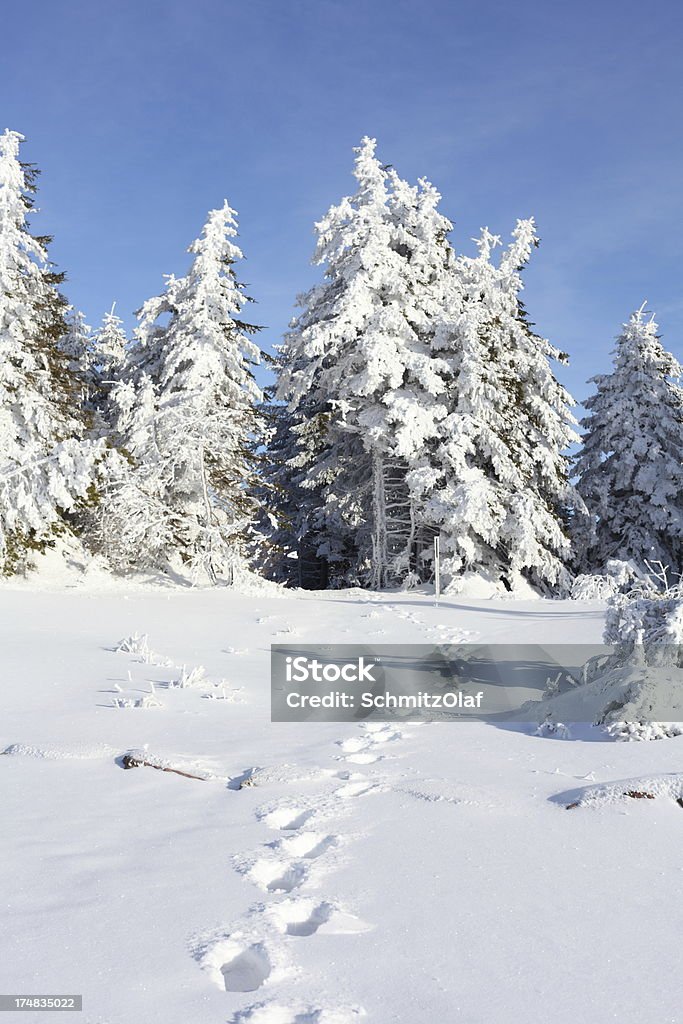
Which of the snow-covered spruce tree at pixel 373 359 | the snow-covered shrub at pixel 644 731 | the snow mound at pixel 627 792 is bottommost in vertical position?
the snow mound at pixel 627 792

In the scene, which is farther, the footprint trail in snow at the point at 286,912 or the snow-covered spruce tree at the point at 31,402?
the snow-covered spruce tree at the point at 31,402

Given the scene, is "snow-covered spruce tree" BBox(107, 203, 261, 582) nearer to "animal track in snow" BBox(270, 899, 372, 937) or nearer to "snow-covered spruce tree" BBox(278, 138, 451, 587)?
"snow-covered spruce tree" BBox(278, 138, 451, 587)

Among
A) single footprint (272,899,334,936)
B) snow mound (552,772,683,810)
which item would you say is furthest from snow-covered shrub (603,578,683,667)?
single footprint (272,899,334,936)

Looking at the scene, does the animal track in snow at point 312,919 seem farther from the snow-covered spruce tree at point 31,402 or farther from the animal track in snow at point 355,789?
the snow-covered spruce tree at point 31,402

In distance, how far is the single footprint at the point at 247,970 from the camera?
2312 millimetres

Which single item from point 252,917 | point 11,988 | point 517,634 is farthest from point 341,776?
point 517,634

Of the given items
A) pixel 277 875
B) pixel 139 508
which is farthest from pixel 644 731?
pixel 139 508

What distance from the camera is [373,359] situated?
2045 cm

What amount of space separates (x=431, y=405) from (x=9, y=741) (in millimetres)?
16781

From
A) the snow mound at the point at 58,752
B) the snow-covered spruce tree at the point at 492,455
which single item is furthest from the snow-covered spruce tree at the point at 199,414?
the snow mound at the point at 58,752

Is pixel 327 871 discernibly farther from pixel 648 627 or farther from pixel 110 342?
pixel 110 342

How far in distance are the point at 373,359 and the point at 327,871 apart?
18.3 metres

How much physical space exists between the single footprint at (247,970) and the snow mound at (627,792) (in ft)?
6.86

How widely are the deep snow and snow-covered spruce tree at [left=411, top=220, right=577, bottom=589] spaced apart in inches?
548
